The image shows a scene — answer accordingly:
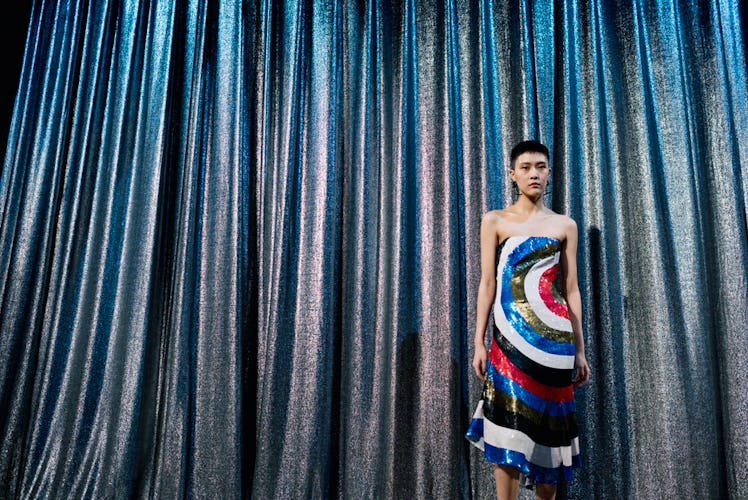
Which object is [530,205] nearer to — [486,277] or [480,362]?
[486,277]

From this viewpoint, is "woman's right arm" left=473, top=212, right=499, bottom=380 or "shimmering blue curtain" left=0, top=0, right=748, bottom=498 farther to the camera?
"shimmering blue curtain" left=0, top=0, right=748, bottom=498

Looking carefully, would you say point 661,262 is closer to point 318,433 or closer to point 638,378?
point 638,378

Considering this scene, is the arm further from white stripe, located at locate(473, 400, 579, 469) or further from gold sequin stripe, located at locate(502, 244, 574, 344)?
white stripe, located at locate(473, 400, 579, 469)

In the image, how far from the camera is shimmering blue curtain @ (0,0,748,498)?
7.43ft

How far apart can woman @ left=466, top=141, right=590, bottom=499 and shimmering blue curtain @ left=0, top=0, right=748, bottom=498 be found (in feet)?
1.79

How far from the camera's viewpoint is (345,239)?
98.0 inches

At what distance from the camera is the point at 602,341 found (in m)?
2.29

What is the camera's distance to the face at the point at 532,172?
1874 millimetres

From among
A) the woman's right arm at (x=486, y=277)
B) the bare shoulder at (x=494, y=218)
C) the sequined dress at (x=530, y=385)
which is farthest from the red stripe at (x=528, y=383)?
the bare shoulder at (x=494, y=218)

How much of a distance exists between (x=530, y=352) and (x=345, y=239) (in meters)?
1.11

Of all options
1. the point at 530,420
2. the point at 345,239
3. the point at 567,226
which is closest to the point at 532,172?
the point at 567,226

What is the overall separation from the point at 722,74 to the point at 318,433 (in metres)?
2.46

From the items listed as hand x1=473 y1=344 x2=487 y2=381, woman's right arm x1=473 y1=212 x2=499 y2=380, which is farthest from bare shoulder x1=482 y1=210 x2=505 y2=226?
hand x1=473 y1=344 x2=487 y2=381

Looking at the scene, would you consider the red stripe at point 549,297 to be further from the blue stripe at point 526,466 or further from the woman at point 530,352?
the blue stripe at point 526,466
